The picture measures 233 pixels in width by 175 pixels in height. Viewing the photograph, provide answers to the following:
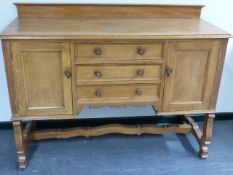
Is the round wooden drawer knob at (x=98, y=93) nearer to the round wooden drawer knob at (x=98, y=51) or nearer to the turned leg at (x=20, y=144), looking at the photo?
the round wooden drawer knob at (x=98, y=51)

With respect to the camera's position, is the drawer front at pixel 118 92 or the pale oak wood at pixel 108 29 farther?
the drawer front at pixel 118 92

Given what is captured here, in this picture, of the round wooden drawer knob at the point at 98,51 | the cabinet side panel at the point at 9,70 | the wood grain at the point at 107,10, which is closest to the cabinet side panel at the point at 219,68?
the wood grain at the point at 107,10

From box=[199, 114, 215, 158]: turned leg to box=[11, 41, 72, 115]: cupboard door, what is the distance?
2.91 feet

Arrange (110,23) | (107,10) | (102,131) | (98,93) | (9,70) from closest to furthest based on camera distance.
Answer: (9,70) → (98,93) → (110,23) → (107,10) → (102,131)

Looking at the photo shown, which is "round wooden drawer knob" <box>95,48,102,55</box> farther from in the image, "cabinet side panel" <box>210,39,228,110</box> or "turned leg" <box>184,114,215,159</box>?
"turned leg" <box>184,114,215,159</box>

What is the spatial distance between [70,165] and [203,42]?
114cm

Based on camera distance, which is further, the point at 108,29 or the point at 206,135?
the point at 206,135

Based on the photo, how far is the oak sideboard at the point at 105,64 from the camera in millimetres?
1479

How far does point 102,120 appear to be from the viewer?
2.27m

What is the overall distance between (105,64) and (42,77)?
35 centimetres

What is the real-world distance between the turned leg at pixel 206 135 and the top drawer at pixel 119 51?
590mm

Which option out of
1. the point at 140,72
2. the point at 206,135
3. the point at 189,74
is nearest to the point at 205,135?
the point at 206,135

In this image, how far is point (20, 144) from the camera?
1.74m

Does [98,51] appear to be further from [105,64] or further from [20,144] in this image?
[20,144]
